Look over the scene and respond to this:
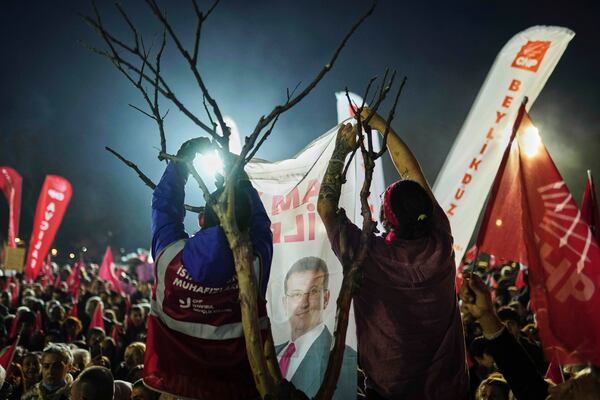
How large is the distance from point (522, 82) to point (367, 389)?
15.2 ft

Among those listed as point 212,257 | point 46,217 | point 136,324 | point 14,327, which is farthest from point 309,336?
point 46,217

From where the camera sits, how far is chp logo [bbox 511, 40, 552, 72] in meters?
5.85

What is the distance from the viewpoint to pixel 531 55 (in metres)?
5.88

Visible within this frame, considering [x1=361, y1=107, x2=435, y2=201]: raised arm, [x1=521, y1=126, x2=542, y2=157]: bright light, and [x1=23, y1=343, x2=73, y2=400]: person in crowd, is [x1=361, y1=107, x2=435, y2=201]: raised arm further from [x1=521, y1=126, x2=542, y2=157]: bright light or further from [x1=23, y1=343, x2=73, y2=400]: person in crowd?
[x1=23, y1=343, x2=73, y2=400]: person in crowd

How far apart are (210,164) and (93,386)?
190 cm

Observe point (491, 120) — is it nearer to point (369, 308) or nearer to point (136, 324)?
point (369, 308)

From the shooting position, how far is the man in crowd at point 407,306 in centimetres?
231

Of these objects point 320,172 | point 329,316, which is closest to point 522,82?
point 320,172

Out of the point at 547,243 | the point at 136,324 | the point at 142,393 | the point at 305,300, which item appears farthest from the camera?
the point at 136,324

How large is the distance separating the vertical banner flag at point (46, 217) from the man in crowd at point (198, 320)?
12718 millimetres

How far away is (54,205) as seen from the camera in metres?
14.0

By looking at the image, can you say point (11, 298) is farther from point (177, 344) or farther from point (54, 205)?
point (177, 344)

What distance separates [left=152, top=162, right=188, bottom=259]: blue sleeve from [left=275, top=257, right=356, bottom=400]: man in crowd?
3.36ft

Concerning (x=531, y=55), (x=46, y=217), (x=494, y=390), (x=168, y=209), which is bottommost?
(x=494, y=390)
